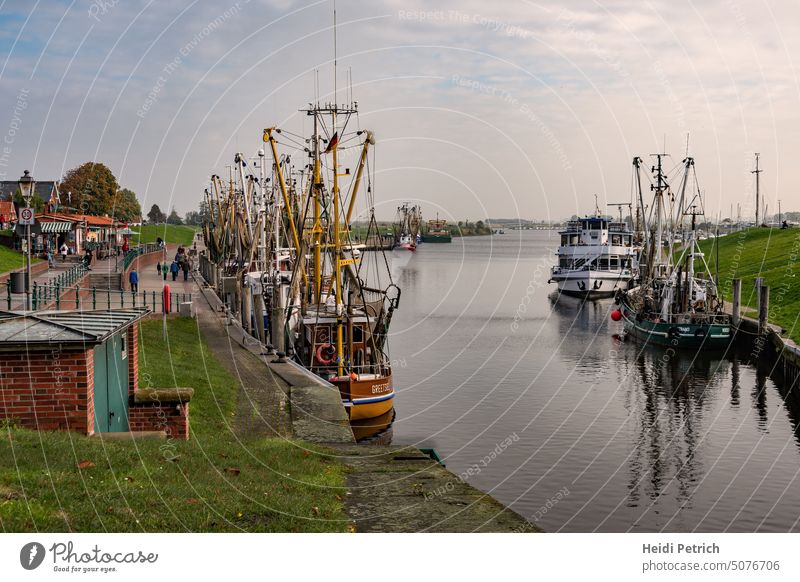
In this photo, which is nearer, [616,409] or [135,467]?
[135,467]

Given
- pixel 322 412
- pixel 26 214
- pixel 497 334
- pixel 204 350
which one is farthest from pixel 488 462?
pixel 497 334

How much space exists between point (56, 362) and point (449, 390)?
29.6 m

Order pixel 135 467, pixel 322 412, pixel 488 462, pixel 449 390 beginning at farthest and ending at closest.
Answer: pixel 449 390 < pixel 488 462 < pixel 322 412 < pixel 135 467

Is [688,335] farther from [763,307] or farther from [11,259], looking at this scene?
[11,259]

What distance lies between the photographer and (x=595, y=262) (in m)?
104

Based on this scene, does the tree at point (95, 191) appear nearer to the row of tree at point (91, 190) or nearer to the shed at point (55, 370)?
the row of tree at point (91, 190)

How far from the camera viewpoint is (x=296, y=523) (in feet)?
39.9

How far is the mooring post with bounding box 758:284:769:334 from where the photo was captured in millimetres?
47625

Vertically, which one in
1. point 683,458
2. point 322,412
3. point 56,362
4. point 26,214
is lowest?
point 683,458

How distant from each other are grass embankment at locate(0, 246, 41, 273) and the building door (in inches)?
1792

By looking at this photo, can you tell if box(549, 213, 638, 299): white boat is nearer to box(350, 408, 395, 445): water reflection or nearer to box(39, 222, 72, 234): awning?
box(39, 222, 72, 234): awning

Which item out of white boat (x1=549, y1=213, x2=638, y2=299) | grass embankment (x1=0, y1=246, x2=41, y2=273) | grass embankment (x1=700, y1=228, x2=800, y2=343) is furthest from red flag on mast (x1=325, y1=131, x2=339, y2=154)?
white boat (x1=549, y1=213, x2=638, y2=299)

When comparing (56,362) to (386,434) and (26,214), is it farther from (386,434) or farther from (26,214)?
(386,434)

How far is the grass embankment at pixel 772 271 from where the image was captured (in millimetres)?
54344
